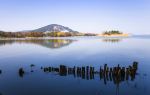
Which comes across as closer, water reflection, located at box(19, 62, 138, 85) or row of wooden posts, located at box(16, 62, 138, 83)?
water reflection, located at box(19, 62, 138, 85)

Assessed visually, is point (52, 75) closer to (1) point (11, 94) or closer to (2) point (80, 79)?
(2) point (80, 79)

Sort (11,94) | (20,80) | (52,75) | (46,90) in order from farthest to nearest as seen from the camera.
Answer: (52,75) < (20,80) < (46,90) < (11,94)

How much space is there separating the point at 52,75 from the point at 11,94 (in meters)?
10.5

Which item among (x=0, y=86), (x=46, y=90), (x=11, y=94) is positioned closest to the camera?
(x=11, y=94)

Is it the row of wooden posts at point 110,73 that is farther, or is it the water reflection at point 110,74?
the row of wooden posts at point 110,73

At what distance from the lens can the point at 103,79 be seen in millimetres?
30047

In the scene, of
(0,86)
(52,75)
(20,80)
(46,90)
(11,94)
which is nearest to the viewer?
(11,94)

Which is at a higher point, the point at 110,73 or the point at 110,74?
the point at 110,73

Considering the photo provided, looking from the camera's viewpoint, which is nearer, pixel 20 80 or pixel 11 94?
pixel 11 94

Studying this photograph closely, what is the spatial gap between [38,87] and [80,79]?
6679 millimetres

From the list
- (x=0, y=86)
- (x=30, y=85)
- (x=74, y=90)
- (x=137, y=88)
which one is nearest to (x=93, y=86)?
(x=74, y=90)

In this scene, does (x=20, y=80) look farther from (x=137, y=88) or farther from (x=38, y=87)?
(x=137, y=88)

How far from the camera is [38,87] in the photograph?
85.3 ft

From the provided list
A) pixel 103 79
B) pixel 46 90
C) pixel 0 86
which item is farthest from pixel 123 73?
pixel 0 86
